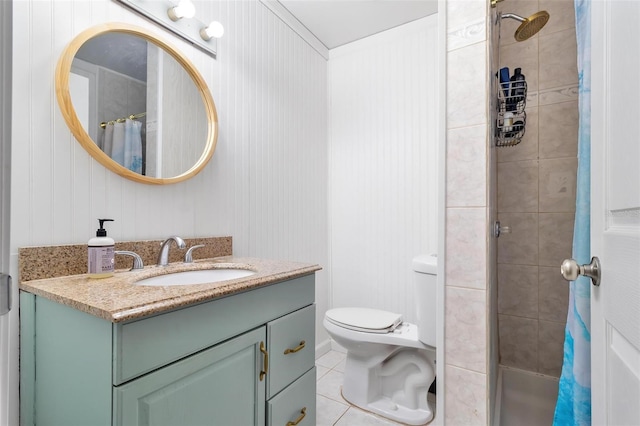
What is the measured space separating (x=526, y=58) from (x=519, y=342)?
1.73 metres

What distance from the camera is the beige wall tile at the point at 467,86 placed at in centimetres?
113

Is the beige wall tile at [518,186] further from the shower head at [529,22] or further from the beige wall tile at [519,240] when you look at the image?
the shower head at [529,22]

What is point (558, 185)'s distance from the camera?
183 centimetres

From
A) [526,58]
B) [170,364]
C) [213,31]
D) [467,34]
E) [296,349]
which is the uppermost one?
[526,58]

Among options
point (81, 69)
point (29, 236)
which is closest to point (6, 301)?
point (29, 236)

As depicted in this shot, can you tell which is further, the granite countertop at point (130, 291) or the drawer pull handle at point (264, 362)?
the drawer pull handle at point (264, 362)

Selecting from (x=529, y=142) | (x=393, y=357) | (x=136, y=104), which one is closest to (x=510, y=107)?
(x=529, y=142)

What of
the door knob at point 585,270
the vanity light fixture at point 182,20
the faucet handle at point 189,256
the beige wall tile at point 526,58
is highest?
the beige wall tile at point 526,58

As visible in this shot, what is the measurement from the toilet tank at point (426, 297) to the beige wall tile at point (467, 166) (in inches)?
15.4

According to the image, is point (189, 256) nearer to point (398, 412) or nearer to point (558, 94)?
point (398, 412)

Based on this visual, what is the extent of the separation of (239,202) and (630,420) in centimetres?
155

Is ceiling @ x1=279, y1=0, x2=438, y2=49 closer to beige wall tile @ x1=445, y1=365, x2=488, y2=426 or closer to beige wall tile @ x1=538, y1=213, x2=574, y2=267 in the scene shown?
beige wall tile @ x1=538, y1=213, x2=574, y2=267

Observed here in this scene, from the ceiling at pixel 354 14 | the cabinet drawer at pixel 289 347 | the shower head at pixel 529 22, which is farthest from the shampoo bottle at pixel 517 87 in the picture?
the cabinet drawer at pixel 289 347

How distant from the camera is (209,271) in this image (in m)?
1.29
